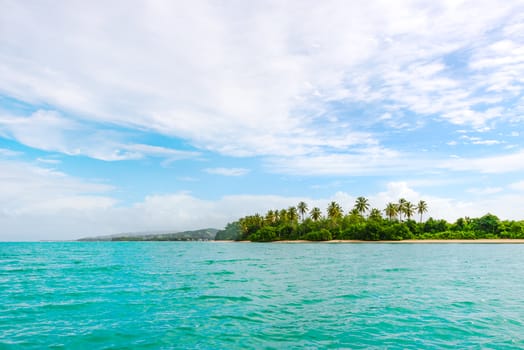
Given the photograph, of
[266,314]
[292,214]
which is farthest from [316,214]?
[266,314]

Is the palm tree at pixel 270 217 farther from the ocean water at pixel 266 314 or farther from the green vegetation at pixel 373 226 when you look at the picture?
the ocean water at pixel 266 314

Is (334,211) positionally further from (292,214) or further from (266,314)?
(266,314)

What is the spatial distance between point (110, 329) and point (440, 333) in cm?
1277

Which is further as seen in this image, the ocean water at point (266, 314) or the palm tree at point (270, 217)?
the palm tree at point (270, 217)

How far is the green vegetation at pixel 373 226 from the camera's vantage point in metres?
123

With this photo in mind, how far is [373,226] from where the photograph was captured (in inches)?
5517

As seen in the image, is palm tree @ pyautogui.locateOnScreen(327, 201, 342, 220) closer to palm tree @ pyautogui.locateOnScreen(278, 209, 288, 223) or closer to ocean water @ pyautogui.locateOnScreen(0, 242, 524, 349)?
palm tree @ pyautogui.locateOnScreen(278, 209, 288, 223)

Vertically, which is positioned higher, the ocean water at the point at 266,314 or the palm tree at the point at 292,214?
the palm tree at the point at 292,214

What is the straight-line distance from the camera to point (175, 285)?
2588 cm

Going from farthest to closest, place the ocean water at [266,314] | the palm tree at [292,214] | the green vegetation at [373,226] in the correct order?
1. the palm tree at [292,214]
2. the green vegetation at [373,226]
3. the ocean water at [266,314]

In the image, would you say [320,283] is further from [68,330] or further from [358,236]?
[358,236]

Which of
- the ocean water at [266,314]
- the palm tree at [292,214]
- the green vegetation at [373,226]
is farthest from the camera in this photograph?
the palm tree at [292,214]

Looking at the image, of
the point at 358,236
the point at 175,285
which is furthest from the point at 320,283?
the point at 358,236

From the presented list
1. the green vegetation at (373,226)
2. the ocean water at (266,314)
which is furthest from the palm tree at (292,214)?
the ocean water at (266,314)
